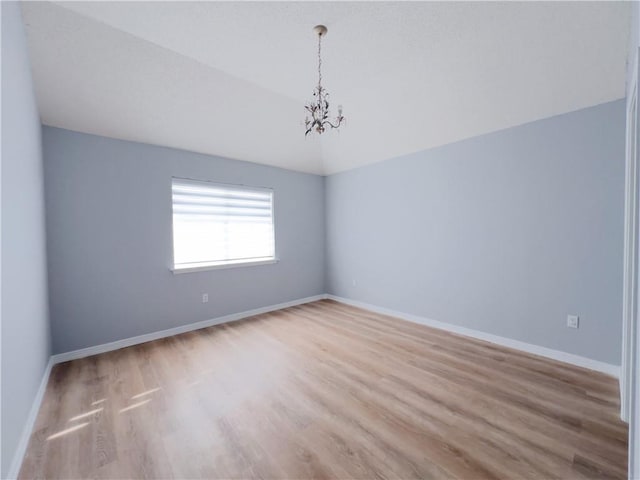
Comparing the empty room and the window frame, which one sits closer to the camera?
the empty room

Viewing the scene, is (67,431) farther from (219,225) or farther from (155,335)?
(219,225)

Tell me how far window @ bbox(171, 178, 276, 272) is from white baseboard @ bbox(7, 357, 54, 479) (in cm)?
165

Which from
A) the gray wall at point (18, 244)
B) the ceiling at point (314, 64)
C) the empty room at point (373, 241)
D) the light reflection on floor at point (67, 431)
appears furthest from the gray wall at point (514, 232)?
the gray wall at point (18, 244)

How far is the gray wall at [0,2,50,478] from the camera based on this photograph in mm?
1404

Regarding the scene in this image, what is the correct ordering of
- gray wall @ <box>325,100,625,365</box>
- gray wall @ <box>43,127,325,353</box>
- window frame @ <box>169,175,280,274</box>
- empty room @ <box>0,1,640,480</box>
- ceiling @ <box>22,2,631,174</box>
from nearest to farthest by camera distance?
1. empty room @ <box>0,1,640,480</box>
2. ceiling @ <box>22,2,631,174</box>
3. gray wall @ <box>325,100,625,365</box>
4. gray wall @ <box>43,127,325,353</box>
5. window frame @ <box>169,175,280,274</box>

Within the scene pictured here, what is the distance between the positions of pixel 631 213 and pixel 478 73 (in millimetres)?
Result: 1699

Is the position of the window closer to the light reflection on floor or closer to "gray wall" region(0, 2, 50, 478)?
"gray wall" region(0, 2, 50, 478)

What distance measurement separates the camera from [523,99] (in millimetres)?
2672

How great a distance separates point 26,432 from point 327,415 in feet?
6.32

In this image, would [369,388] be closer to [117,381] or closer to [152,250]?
[117,381]

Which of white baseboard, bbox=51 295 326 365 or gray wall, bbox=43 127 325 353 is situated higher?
gray wall, bbox=43 127 325 353

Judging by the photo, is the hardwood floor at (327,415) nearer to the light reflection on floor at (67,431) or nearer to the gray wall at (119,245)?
the light reflection on floor at (67,431)

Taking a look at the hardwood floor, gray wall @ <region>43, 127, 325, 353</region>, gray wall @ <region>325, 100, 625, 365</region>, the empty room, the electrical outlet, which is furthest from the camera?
gray wall @ <region>43, 127, 325, 353</region>

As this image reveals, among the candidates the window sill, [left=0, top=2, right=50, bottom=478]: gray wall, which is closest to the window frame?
the window sill
